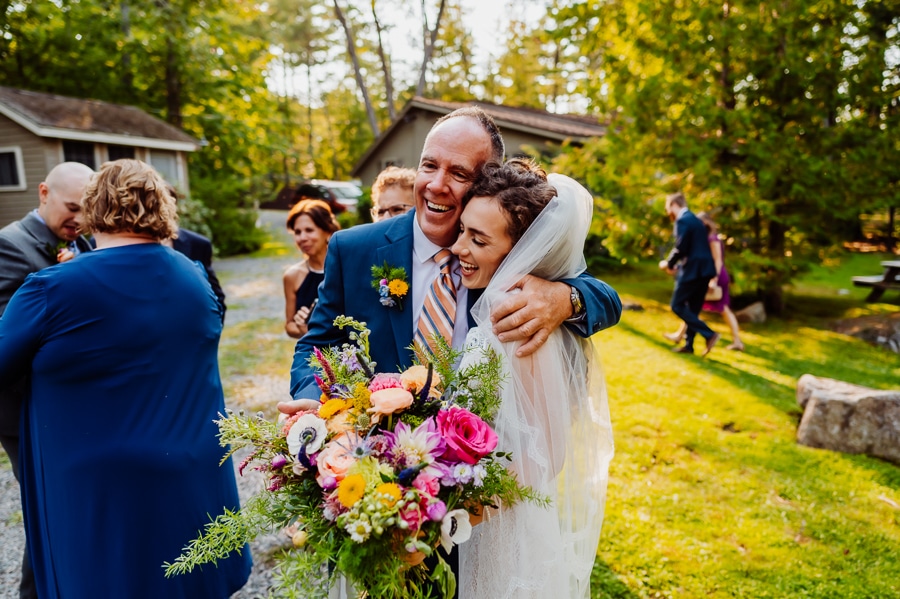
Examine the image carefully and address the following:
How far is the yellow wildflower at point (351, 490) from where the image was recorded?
136 centimetres

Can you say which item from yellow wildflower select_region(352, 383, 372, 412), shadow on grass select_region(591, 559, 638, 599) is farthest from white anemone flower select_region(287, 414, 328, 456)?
shadow on grass select_region(591, 559, 638, 599)

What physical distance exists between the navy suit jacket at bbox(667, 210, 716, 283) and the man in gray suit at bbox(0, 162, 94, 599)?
25.2 ft

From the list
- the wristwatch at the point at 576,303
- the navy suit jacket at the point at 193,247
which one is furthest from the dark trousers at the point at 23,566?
the wristwatch at the point at 576,303

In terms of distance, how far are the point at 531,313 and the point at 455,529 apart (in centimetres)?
78

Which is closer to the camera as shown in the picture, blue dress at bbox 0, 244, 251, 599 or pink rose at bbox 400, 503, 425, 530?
pink rose at bbox 400, 503, 425, 530

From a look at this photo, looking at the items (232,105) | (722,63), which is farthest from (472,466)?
(232,105)

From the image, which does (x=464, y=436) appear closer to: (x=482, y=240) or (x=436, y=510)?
(x=436, y=510)

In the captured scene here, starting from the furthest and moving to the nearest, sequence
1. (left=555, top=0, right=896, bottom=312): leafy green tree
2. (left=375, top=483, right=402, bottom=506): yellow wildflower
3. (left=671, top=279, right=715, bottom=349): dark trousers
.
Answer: (left=555, top=0, right=896, bottom=312): leafy green tree
(left=671, top=279, right=715, bottom=349): dark trousers
(left=375, top=483, right=402, bottom=506): yellow wildflower

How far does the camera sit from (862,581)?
12.1 feet

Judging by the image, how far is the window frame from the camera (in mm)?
15789

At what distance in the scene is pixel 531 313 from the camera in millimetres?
1994

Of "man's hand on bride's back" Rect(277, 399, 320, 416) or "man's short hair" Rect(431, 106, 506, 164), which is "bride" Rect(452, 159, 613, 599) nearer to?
"man's short hair" Rect(431, 106, 506, 164)

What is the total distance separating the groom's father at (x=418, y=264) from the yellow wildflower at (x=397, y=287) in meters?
0.06

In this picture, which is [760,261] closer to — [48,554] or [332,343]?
[332,343]
